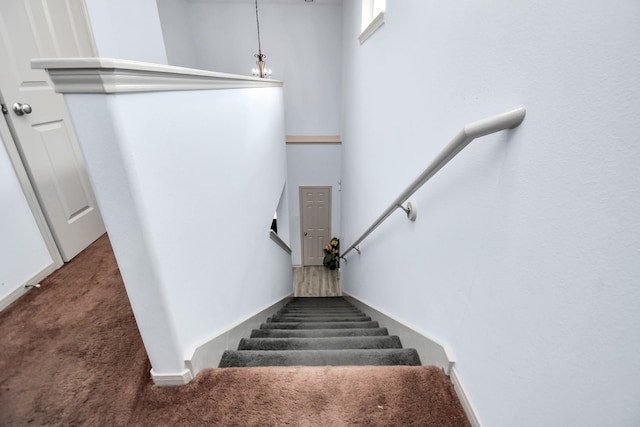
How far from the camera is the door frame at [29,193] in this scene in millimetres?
1621

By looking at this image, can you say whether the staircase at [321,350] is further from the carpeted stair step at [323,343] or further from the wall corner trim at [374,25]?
the wall corner trim at [374,25]

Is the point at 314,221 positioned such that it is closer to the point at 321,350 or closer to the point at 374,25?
the point at 374,25

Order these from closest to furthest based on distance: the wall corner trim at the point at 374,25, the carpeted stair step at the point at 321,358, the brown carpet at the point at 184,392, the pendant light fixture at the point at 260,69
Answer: the brown carpet at the point at 184,392
the carpeted stair step at the point at 321,358
the wall corner trim at the point at 374,25
the pendant light fixture at the point at 260,69

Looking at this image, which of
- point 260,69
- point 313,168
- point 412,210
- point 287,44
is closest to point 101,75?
point 412,210

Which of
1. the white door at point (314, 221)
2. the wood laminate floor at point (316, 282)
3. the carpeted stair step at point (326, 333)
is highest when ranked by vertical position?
the carpeted stair step at point (326, 333)

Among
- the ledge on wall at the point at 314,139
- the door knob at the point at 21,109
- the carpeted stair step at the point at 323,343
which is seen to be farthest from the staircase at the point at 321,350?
the ledge on wall at the point at 314,139

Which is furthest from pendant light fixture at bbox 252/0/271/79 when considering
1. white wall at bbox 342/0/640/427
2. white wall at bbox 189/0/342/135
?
white wall at bbox 342/0/640/427

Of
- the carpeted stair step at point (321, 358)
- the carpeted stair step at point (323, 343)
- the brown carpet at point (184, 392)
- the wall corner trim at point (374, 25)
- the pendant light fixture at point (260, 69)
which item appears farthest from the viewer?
the pendant light fixture at point (260, 69)

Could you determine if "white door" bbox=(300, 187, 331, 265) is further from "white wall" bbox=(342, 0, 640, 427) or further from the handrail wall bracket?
"white wall" bbox=(342, 0, 640, 427)

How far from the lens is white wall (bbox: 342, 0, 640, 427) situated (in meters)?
0.48

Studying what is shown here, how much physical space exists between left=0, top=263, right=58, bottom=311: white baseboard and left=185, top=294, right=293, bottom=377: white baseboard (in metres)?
1.21

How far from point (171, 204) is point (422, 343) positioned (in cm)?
124

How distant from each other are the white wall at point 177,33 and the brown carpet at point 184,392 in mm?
4235

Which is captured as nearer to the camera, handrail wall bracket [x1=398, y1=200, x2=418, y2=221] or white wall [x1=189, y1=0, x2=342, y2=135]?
handrail wall bracket [x1=398, y1=200, x2=418, y2=221]
